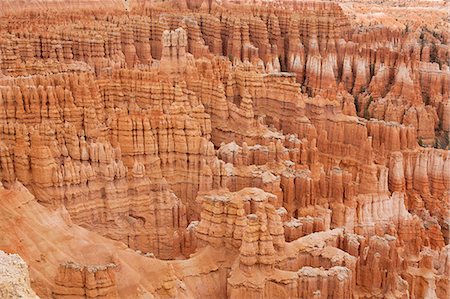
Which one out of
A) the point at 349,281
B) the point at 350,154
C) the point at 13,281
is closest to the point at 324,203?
the point at 350,154

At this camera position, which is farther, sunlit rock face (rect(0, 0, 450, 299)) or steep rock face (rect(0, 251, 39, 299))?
sunlit rock face (rect(0, 0, 450, 299))

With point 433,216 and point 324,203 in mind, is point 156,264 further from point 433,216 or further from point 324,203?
point 433,216

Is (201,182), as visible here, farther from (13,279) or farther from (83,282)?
(13,279)

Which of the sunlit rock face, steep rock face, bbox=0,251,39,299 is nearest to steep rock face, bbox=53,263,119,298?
the sunlit rock face

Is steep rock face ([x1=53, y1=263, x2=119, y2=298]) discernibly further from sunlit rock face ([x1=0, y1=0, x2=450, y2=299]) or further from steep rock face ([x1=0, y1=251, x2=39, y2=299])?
steep rock face ([x1=0, y1=251, x2=39, y2=299])

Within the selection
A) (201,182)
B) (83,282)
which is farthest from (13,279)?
(201,182)

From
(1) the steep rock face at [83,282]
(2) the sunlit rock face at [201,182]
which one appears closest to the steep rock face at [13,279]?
(2) the sunlit rock face at [201,182]

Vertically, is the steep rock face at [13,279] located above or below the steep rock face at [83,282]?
above

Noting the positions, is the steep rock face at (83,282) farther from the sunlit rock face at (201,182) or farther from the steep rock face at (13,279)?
the steep rock face at (13,279)
